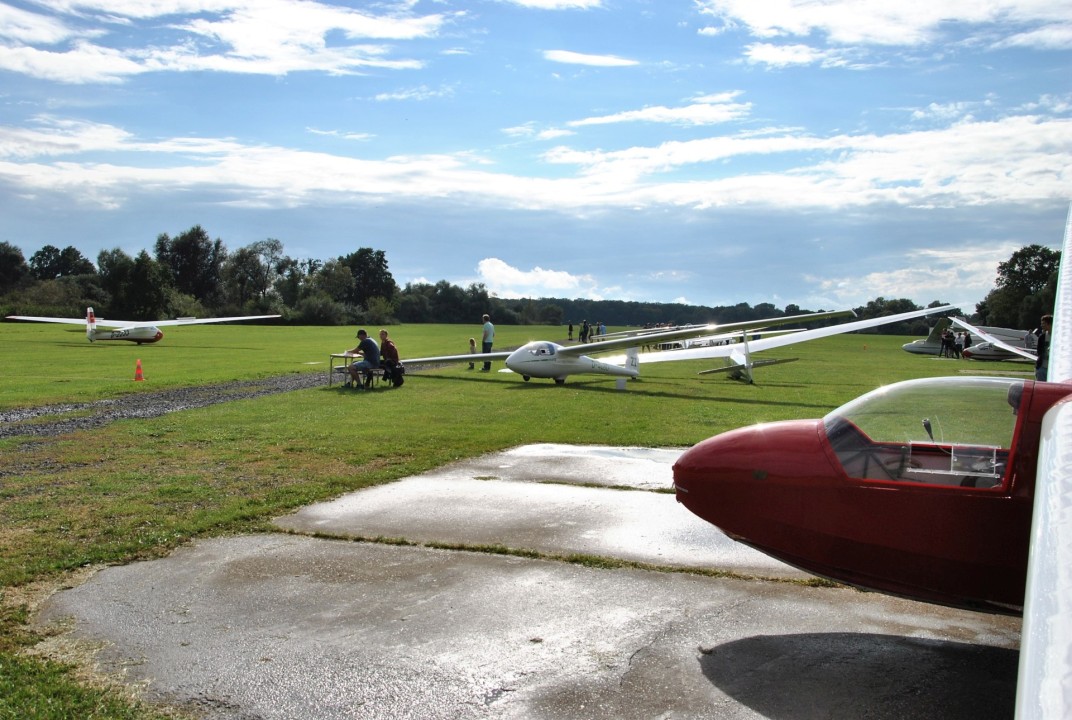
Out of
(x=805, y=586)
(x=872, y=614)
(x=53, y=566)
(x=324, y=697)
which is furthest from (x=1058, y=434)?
(x=53, y=566)

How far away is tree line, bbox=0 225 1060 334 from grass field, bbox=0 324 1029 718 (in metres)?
60.9

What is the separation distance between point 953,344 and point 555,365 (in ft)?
140

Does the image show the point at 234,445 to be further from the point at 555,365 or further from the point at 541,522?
the point at 555,365

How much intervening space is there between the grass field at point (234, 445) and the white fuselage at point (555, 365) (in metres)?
0.55

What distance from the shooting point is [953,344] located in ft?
189

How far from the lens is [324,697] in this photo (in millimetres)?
4785

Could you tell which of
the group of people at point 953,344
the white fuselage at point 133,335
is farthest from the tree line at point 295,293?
the white fuselage at point 133,335

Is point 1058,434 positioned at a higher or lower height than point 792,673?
higher

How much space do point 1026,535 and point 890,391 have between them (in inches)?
49.3

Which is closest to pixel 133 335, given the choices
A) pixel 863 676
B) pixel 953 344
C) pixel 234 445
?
pixel 234 445

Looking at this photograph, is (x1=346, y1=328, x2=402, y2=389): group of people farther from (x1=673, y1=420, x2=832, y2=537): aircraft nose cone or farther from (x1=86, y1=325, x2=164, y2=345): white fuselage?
(x1=86, y1=325, x2=164, y2=345): white fuselage

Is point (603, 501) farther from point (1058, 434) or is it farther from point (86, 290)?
point (86, 290)

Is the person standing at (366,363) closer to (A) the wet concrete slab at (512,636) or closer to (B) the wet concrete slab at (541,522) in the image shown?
(B) the wet concrete slab at (541,522)

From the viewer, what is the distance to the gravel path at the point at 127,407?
52.0ft
